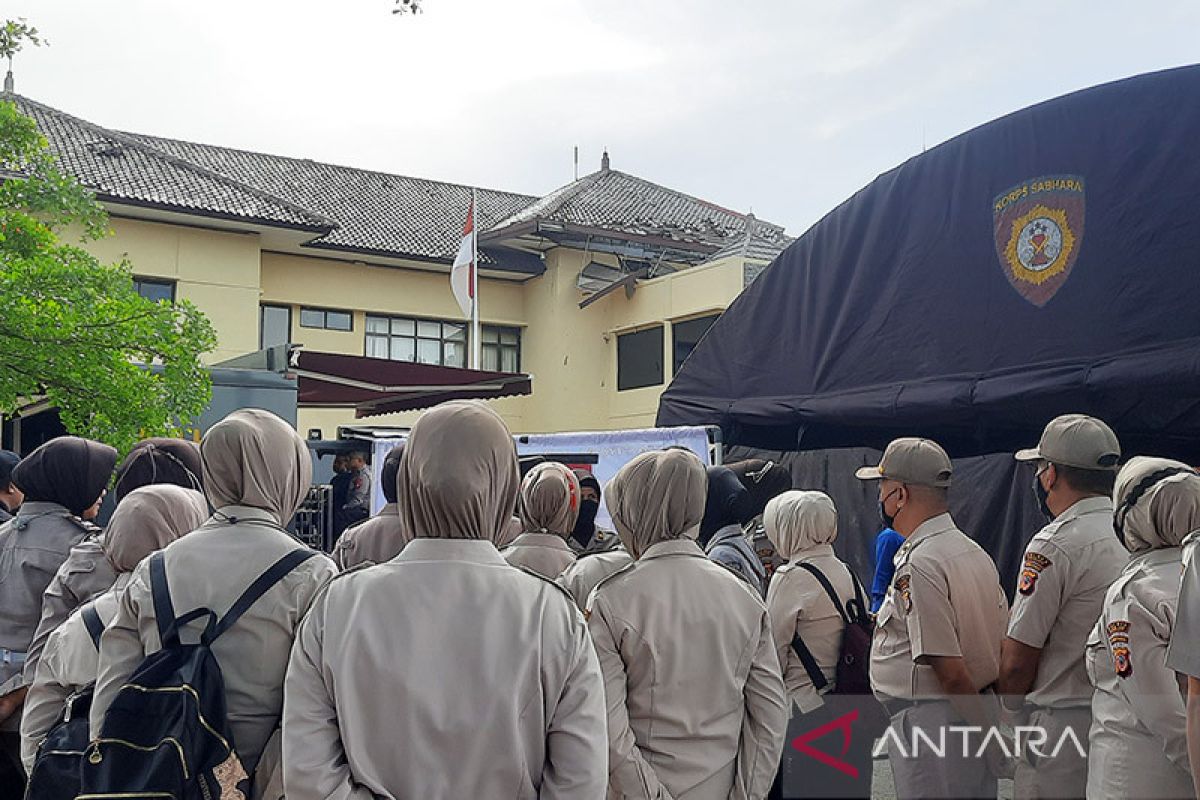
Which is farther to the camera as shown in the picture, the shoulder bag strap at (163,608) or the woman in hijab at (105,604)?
the woman in hijab at (105,604)

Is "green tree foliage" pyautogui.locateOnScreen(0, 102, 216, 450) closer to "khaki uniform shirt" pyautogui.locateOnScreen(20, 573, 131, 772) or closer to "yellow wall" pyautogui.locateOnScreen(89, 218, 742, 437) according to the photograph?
"khaki uniform shirt" pyautogui.locateOnScreen(20, 573, 131, 772)

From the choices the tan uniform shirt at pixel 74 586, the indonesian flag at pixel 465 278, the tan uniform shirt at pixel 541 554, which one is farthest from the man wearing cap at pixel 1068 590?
the indonesian flag at pixel 465 278

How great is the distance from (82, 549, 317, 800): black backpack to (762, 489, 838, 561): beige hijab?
8.26 ft

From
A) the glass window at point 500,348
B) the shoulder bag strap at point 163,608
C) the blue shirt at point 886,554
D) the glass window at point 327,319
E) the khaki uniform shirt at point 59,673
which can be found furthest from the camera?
the glass window at point 500,348

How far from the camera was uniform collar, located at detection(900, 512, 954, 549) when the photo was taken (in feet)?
12.6

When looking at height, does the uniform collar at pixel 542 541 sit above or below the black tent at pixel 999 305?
below

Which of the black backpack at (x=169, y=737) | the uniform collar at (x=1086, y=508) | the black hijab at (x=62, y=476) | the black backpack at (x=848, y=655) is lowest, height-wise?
the black backpack at (x=848, y=655)

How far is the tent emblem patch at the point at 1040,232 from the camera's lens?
6.66 metres

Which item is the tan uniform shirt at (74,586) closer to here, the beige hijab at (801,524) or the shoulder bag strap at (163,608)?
the shoulder bag strap at (163,608)

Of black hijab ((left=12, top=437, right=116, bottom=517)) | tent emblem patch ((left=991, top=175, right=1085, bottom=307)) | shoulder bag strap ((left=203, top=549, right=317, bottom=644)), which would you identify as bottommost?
shoulder bag strap ((left=203, top=549, right=317, bottom=644))

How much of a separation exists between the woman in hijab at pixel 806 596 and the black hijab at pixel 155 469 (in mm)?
2269

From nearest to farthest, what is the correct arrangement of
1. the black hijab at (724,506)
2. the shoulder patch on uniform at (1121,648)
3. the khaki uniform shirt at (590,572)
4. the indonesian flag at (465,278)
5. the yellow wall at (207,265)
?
1. the shoulder patch on uniform at (1121,648)
2. the khaki uniform shirt at (590,572)
3. the black hijab at (724,506)
4. the indonesian flag at (465,278)
5. the yellow wall at (207,265)

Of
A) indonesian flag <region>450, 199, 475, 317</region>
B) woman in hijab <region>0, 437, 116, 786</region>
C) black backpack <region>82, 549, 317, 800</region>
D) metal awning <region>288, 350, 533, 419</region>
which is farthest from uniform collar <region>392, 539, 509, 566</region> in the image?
indonesian flag <region>450, 199, 475, 317</region>

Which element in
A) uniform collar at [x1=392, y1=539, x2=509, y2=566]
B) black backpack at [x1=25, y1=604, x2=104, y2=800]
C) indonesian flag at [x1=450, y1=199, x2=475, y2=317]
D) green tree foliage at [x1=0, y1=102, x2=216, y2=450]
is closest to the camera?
uniform collar at [x1=392, y1=539, x2=509, y2=566]
